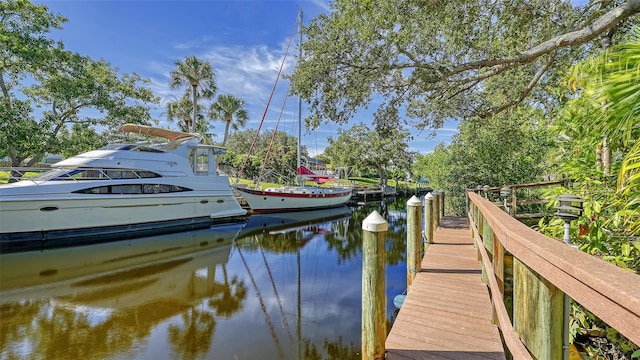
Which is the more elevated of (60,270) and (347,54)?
(347,54)

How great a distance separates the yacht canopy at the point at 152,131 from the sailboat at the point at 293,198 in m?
4.15

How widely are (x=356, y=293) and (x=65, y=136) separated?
16.9 meters

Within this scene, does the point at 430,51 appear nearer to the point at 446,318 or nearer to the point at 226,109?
the point at 446,318

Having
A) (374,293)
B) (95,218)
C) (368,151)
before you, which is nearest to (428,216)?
(374,293)

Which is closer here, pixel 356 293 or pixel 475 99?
pixel 356 293

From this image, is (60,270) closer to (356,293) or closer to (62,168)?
(62,168)

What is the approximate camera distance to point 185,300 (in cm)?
602

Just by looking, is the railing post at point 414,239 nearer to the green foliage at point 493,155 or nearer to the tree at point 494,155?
the green foliage at point 493,155

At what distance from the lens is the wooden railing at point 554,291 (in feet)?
2.17

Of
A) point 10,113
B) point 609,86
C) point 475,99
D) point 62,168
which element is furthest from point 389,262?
point 10,113

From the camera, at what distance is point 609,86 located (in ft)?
5.62

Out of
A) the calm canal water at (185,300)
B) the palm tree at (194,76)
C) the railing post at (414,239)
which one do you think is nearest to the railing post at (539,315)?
the railing post at (414,239)

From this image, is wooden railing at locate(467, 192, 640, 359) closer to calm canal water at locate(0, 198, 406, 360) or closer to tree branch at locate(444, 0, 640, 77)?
calm canal water at locate(0, 198, 406, 360)

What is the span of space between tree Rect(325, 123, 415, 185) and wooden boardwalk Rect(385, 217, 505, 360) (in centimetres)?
2864
